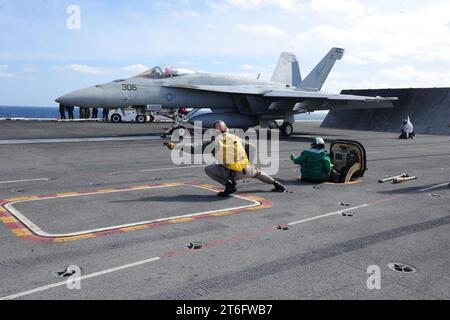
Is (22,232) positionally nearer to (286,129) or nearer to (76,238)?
(76,238)

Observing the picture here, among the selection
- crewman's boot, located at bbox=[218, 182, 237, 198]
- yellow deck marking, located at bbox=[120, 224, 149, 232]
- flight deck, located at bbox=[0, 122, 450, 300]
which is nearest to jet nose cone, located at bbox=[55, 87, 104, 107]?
flight deck, located at bbox=[0, 122, 450, 300]

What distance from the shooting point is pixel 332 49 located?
2938cm

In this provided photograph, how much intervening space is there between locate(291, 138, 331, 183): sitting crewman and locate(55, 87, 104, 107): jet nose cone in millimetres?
12347

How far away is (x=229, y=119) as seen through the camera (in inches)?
855

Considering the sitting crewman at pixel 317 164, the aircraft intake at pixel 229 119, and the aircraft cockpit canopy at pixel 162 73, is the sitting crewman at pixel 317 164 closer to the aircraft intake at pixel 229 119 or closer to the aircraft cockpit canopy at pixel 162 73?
the aircraft intake at pixel 229 119

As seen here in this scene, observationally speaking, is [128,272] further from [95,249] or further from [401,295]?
[401,295]

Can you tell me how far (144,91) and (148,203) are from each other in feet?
44.1

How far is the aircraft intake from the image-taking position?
20453mm

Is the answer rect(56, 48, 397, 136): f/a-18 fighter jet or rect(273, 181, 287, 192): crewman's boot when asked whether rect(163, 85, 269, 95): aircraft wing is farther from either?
rect(273, 181, 287, 192): crewman's boot

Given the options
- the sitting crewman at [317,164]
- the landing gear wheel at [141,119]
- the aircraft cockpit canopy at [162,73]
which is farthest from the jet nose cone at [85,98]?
the landing gear wheel at [141,119]

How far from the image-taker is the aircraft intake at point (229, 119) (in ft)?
67.1

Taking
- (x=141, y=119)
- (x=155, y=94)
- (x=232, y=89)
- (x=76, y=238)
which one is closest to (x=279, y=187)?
(x=76, y=238)

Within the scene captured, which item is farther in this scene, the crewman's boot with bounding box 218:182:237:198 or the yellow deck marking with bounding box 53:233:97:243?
the crewman's boot with bounding box 218:182:237:198

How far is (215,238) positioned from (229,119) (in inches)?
663
